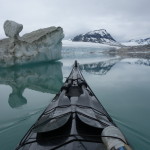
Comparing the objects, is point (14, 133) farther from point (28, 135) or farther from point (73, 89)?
point (28, 135)

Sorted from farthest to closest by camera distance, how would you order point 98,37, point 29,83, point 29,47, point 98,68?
point 98,37 → point 29,47 → point 98,68 → point 29,83

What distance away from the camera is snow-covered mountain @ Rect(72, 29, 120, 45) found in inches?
6171

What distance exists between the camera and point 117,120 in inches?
256

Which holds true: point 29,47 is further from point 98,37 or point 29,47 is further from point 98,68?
point 98,37

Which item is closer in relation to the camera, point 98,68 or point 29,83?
point 29,83

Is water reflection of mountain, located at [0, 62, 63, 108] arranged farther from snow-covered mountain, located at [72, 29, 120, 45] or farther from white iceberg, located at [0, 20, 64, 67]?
snow-covered mountain, located at [72, 29, 120, 45]

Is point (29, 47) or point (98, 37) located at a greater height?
point (98, 37)

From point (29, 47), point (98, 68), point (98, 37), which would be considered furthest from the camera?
point (98, 37)

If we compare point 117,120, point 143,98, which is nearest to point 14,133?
point 117,120

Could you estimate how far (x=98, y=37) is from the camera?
16712 cm

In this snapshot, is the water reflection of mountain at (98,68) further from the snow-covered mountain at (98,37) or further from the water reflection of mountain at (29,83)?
the snow-covered mountain at (98,37)

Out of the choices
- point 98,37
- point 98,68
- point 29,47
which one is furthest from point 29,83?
point 98,37

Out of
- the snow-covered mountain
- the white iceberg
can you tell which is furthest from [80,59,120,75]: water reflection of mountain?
the snow-covered mountain

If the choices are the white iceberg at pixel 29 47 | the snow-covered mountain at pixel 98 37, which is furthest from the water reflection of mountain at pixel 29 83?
the snow-covered mountain at pixel 98 37
